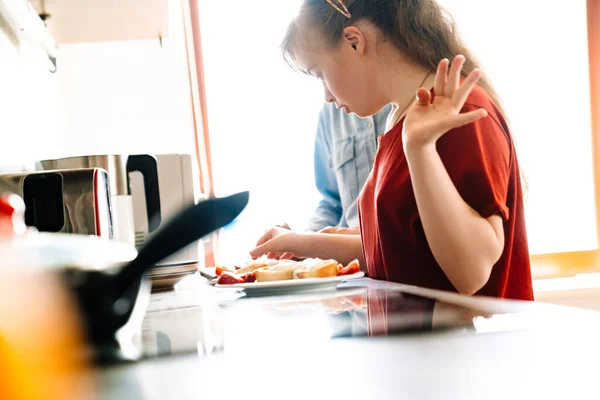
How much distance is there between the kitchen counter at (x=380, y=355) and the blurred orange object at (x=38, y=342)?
0.01 m

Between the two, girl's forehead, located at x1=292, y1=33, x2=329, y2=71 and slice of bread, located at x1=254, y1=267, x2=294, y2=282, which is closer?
slice of bread, located at x1=254, y1=267, x2=294, y2=282

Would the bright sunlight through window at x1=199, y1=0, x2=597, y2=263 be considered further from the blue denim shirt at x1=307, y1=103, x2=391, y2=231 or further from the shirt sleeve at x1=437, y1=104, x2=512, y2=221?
the shirt sleeve at x1=437, y1=104, x2=512, y2=221

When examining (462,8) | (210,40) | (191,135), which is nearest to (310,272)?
(191,135)

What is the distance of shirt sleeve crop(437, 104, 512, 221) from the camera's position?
2.81ft

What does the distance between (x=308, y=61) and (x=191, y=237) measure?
94 centimetres

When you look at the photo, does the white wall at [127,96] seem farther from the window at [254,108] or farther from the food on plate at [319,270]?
the food on plate at [319,270]

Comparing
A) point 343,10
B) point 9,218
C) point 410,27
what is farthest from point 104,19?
point 9,218

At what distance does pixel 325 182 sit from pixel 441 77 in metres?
1.14

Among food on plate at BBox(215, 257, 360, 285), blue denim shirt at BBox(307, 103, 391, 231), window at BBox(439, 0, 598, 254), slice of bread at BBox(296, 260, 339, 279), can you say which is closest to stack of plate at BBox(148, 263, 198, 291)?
food on plate at BBox(215, 257, 360, 285)

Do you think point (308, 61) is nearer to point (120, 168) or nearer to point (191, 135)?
point (120, 168)

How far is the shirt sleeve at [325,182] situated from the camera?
189 centimetres

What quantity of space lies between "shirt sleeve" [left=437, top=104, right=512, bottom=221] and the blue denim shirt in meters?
0.85

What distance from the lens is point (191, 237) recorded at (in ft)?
1.01

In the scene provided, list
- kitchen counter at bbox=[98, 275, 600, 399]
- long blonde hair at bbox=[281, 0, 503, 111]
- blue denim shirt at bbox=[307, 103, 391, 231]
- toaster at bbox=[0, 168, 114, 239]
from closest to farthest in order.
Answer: kitchen counter at bbox=[98, 275, 600, 399] < toaster at bbox=[0, 168, 114, 239] < long blonde hair at bbox=[281, 0, 503, 111] < blue denim shirt at bbox=[307, 103, 391, 231]
